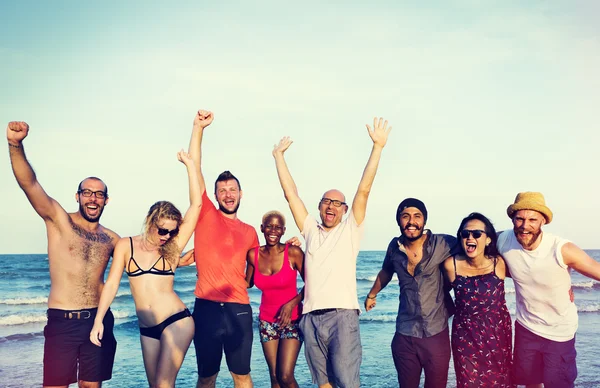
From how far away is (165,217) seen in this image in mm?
5645

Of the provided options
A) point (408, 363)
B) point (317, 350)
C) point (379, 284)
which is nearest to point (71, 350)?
point (317, 350)

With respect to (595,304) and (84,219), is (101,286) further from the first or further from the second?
(595,304)

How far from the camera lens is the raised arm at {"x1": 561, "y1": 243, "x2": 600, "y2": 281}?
5.45 metres

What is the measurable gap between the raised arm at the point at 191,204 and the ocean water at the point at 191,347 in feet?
17.3

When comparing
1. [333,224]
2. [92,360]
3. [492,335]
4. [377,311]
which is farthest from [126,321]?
[492,335]

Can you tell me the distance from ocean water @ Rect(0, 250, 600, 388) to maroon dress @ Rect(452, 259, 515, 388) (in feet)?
14.4

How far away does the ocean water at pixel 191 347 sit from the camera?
1030 cm

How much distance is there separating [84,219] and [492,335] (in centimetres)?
488

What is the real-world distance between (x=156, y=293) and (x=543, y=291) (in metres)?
4.20

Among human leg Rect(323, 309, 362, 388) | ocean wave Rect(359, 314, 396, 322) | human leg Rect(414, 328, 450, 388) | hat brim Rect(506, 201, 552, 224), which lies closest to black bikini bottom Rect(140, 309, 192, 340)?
human leg Rect(323, 309, 362, 388)

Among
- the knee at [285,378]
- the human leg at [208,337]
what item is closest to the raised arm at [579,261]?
the knee at [285,378]

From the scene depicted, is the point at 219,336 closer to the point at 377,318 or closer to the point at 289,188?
the point at 289,188

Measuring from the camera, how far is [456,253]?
19.7ft

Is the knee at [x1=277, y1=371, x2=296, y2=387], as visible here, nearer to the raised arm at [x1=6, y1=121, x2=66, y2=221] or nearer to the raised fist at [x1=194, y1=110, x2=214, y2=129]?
the raised fist at [x1=194, y1=110, x2=214, y2=129]
